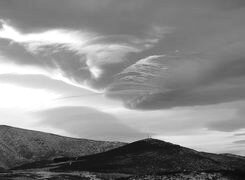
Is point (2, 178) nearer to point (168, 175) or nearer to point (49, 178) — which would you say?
point (49, 178)

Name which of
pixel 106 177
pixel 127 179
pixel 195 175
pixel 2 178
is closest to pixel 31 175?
pixel 2 178

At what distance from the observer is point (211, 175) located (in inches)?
5812

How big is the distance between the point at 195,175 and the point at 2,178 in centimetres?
7632

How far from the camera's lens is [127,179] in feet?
478

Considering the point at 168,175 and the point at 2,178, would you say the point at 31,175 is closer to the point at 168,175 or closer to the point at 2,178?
the point at 2,178

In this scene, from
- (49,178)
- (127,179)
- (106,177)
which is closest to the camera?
(127,179)

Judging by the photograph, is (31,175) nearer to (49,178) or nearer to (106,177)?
(49,178)

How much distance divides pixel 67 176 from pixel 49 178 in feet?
33.5

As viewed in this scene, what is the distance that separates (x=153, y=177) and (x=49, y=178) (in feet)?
165

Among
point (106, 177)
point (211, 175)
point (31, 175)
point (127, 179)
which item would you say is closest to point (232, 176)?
point (211, 175)

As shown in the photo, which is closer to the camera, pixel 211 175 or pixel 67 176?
pixel 211 175

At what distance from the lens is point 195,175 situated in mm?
147625

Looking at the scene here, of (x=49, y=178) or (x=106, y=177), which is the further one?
(x=106, y=177)

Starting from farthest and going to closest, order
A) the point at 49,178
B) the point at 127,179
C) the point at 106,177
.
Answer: the point at 106,177
the point at 49,178
the point at 127,179
